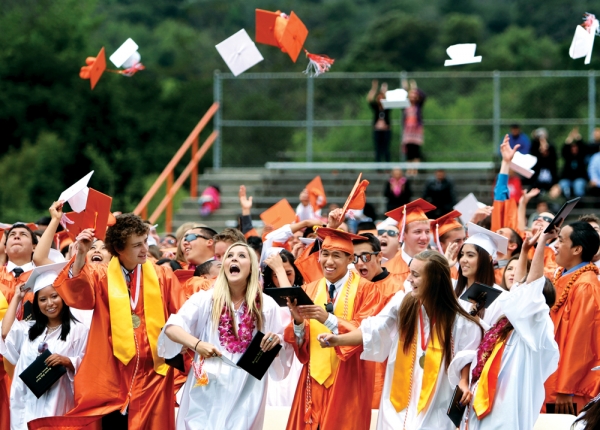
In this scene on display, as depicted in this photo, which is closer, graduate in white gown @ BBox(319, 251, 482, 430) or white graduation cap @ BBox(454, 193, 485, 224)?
graduate in white gown @ BBox(319, 251, 482, 430)

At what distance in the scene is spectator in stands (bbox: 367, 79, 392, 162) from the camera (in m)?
20.4

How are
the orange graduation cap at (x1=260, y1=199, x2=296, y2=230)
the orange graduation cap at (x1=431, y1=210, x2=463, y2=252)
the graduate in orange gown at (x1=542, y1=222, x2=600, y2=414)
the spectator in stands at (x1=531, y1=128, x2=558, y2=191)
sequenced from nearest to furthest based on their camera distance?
the graduate in orange gown at (x1=542, y1=222, x2=600, y2=414)
the orange graduation cap at (x1=431, y1=210, x2=463, y2=252)
the orange graduation cap at (x1=260, y1=199, x2=296, y2=230)
the spectator in stands at (x1=531, y1=128, x2=558, y2=191)

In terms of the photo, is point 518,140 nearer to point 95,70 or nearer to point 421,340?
point 95,70

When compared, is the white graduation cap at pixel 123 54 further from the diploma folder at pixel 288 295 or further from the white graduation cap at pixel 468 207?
the diploma folder at pixel 288 295

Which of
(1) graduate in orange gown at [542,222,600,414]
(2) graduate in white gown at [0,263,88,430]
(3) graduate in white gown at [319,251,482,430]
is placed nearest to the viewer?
(3) graduate in white gown at [319,251,482,430]

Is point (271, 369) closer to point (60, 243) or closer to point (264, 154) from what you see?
point (60, 243)

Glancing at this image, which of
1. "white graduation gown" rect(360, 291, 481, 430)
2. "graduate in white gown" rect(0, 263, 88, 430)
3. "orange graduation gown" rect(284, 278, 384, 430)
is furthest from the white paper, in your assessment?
"white graduation gown" rect(360, 291, 481, 430)

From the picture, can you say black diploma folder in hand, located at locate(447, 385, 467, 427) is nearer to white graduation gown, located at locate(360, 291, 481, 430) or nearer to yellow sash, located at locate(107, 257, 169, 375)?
white graduation gown, located at locate(360, 291, 481, 430)

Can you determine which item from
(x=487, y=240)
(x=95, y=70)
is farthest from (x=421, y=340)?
(x=95, y=70)

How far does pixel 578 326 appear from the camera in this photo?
885 cm

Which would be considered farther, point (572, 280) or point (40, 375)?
point (572, 280)

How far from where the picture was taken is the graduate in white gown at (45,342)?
27.8ft

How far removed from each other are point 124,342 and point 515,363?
8.66ft

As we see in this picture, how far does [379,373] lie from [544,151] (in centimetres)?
1005
